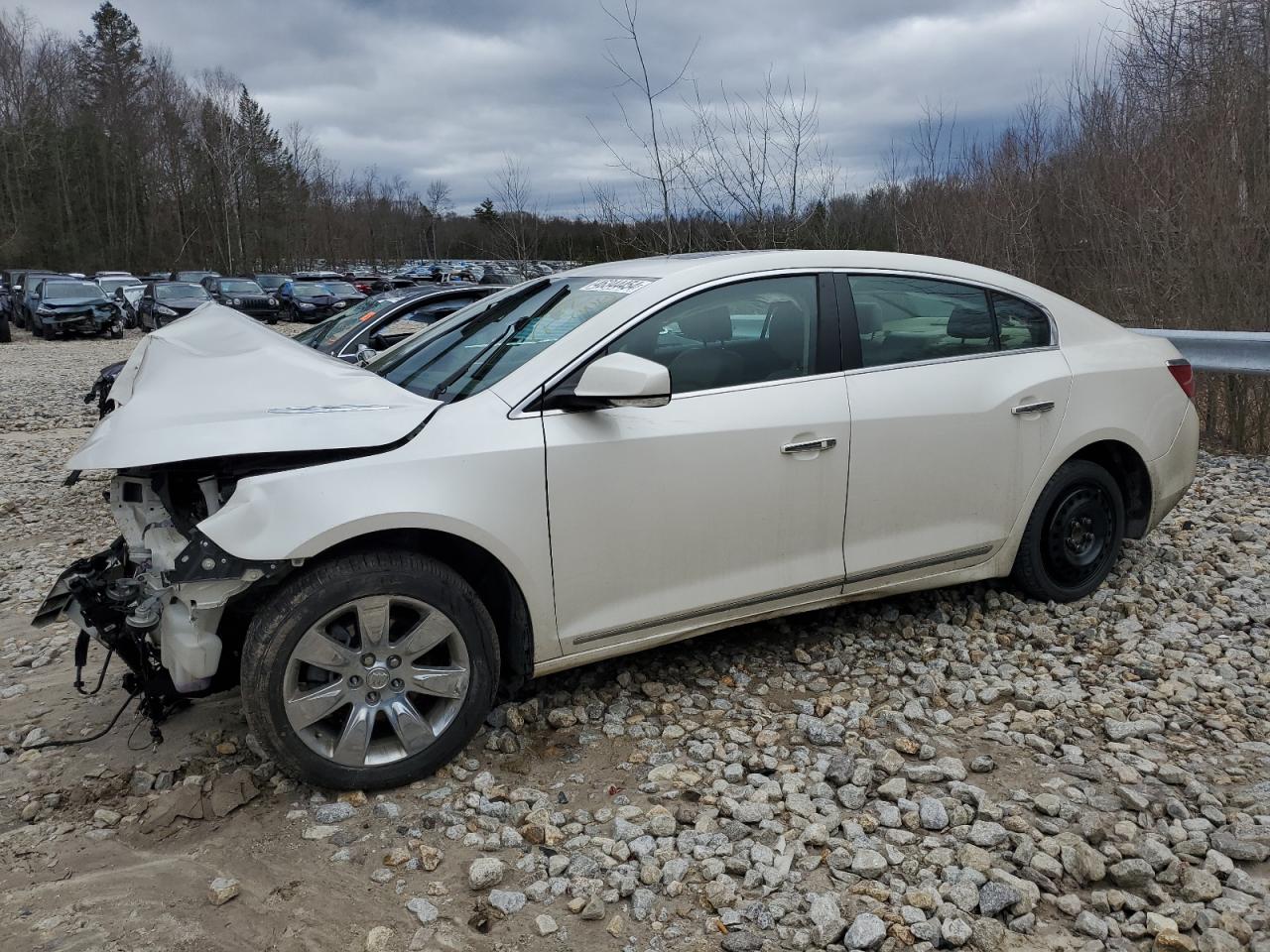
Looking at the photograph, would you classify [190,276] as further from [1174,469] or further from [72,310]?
[1174,469]

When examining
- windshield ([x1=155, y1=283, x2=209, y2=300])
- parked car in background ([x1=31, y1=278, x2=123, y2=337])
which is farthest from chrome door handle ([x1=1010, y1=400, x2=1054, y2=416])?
parked car in background ([x1=31, y1=278, x2=123, y2=337])

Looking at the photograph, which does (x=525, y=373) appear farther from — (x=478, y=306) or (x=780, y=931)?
(x=780, y=931)

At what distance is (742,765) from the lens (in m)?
3.34

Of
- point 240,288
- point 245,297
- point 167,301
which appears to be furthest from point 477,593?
point 240,288

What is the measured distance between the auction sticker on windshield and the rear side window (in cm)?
169

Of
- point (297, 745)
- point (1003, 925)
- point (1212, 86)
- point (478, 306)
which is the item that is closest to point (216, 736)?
point (297, 745)

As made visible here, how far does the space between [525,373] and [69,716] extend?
2367mm

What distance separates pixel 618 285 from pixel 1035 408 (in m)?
1.93

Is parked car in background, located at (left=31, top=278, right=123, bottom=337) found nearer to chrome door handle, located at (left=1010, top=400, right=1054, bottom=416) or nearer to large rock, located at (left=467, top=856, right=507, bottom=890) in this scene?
chrome door handle, located at (left=1010, top=400, right=1054, bottom=416)

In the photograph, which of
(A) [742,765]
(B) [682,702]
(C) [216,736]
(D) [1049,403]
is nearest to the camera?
(A) [742,765]

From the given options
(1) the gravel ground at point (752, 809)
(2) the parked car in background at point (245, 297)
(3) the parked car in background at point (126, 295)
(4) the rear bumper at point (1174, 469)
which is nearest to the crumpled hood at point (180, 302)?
(3) the parked car in background at point (126, 295)

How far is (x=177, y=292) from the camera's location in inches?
1079

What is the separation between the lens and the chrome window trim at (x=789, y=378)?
10.8 feet

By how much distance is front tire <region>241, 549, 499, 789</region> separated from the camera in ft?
9.80
